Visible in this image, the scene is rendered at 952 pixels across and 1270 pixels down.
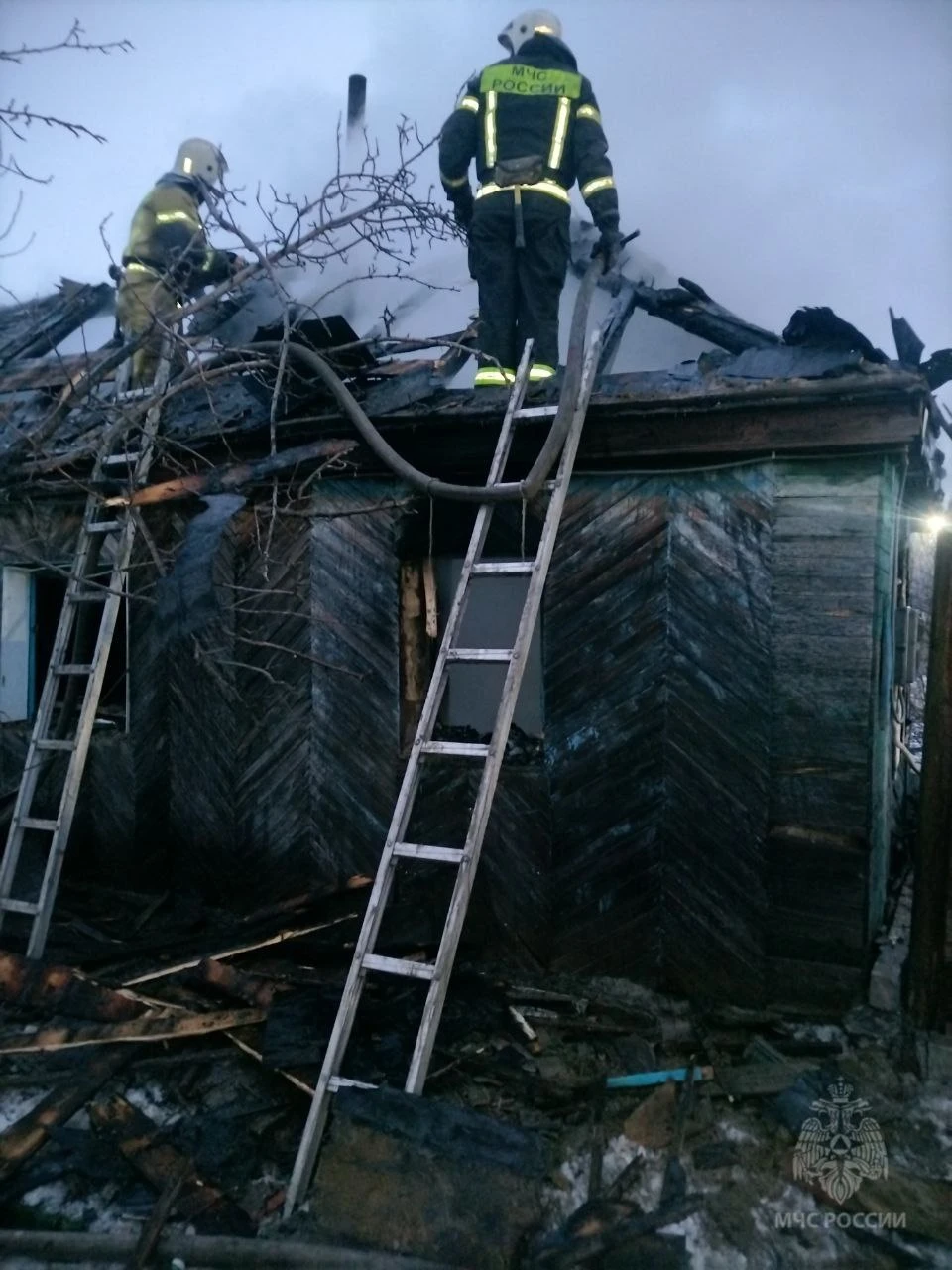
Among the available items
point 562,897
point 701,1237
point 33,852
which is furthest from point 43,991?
point 701,1237

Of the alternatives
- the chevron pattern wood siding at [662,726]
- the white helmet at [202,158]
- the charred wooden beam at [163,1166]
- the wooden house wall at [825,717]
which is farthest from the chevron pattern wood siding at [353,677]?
the white helmet at [202,158]

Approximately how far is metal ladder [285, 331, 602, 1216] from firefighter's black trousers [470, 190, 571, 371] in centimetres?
128

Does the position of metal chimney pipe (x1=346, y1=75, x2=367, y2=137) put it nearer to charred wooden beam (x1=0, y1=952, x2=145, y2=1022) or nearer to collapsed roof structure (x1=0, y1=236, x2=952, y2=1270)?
collapsed roof structure (x1=0, y1=236, x2=952, y2=1270)

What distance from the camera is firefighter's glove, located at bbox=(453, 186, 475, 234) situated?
6.32 meters

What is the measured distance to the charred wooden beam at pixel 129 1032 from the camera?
425 centimetres

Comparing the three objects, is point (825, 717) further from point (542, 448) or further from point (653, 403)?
point (542, 448)

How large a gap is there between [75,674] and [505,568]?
3245 mm

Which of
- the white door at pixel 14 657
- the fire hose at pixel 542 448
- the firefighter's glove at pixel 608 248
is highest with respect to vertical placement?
the firefighter's glove at pixel 608 248

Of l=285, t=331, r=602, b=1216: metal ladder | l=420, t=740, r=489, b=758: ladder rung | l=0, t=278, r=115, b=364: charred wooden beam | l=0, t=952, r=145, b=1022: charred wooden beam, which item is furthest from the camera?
l=0, t=278, r=115, b=364: charred wooden beam

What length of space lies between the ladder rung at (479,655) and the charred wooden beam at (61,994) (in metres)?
2.69

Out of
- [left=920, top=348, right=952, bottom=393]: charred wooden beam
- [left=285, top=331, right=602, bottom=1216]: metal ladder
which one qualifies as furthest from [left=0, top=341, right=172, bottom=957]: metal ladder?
[left=920, top=348, right=952, bottom=393]: charred wooden beam

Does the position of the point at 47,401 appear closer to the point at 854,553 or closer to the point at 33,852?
the point at 33,852

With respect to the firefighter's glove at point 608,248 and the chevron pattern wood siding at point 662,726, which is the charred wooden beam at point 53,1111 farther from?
the firefighter's glove at point 608,248

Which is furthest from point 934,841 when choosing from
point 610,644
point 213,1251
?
point 213,1251
